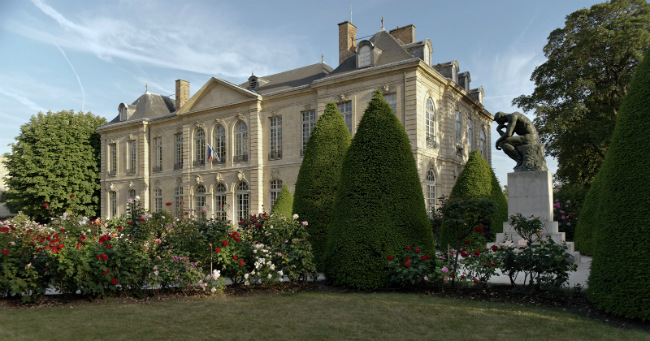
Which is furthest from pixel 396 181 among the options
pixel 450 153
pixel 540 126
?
pixel 540 126

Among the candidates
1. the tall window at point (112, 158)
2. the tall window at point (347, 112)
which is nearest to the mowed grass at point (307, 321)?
the tall window at point (347, 112)

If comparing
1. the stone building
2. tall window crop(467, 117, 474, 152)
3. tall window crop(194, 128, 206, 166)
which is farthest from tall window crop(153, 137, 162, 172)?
tall window crop(467, 117, 474, 152)

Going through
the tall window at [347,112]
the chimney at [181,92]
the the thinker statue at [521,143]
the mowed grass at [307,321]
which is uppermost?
the chimney at [181,92]

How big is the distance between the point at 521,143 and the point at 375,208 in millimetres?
5290

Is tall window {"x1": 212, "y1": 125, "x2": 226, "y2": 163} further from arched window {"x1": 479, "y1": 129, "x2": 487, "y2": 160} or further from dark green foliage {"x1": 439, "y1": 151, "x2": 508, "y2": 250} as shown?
arched window {"x1": 479, "y1": 129, "x2": 487, "y2": 160}

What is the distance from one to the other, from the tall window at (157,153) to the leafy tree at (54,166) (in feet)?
20.0

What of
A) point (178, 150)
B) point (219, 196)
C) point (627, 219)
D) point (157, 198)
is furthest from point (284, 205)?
point (157, 198)

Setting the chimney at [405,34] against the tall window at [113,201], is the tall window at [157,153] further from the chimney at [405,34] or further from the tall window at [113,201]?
the chimney at [405,34]

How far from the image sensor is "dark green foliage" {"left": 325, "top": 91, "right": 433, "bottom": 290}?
764 cm

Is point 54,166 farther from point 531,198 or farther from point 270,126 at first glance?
point 531,198

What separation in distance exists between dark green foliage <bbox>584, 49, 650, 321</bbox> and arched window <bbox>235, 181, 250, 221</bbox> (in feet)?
72.3

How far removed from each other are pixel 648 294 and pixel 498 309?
5.65 feet

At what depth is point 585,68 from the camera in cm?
2117

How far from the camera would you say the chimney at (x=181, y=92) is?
102 ft
